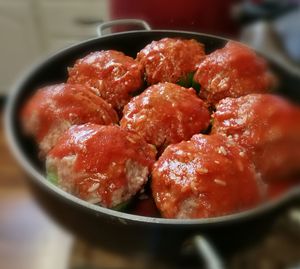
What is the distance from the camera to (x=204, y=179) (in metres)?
0.31

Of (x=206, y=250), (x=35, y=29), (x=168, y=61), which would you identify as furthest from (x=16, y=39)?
(x=206, y=250)

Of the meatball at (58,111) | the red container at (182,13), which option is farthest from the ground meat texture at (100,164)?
the red container at (182,13)

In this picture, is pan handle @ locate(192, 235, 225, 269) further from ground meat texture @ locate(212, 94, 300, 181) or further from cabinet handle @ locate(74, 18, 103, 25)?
cabinet handle @ locate(74, 18, 103, 25)

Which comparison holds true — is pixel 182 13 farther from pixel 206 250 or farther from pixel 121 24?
pixel 206 250

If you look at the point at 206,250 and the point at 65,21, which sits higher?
the point at 65,21

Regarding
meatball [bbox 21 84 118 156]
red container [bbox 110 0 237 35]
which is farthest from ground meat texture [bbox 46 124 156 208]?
red container [bbox 110 0 237 35]

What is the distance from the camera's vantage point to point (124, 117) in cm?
33

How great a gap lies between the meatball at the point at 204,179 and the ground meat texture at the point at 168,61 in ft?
0.20

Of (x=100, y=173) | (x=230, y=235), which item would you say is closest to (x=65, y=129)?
(x=100, y=173)

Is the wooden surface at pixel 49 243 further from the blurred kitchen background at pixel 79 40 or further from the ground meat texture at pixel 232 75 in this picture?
the ground meat texture at pixel 232 75

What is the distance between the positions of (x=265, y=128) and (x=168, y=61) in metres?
0.10

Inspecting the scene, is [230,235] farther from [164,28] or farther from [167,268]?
[164,28]

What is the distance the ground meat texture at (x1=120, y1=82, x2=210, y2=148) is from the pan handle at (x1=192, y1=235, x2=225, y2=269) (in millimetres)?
81

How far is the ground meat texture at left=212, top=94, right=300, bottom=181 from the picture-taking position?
30cm
